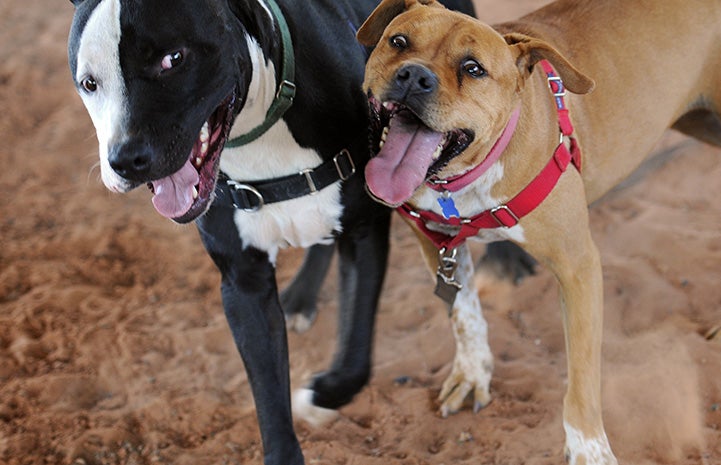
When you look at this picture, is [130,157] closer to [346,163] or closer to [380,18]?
[346,163]

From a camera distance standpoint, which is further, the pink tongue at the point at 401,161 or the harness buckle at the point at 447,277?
the harness buckle at the point at 447,277

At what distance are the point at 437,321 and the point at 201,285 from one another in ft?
3.99

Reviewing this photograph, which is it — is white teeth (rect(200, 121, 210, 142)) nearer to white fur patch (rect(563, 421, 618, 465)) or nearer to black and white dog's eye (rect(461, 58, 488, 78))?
black and white dog's eye (rect(461, 58, 488, 78))

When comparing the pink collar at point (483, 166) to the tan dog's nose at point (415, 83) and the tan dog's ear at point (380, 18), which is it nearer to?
the tan dog's nose at point (415, 83)

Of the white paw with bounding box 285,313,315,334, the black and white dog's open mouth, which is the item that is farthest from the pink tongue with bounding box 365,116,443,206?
the white paw with bounding box 285,313,315,334

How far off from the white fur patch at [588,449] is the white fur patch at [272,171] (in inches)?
39.6

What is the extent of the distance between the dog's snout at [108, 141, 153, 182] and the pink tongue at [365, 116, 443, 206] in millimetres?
667

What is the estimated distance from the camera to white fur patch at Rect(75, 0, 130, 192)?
2.34 metres

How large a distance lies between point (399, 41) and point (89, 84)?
0.87 meters

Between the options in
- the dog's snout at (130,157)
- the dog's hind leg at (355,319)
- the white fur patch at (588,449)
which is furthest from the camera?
the dog's hind leg at (355,319)

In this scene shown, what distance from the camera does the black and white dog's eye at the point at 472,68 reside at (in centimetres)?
259

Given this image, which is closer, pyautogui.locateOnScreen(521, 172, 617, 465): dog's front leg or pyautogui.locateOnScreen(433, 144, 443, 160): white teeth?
pyautogui.locateOnScreen(433, 144, 443, 160): white teeth

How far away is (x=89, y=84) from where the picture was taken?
2.43m

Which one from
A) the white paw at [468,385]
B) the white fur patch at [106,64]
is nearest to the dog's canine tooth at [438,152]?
the white fur patch at [106,64]
